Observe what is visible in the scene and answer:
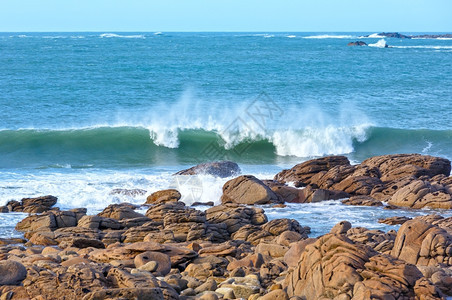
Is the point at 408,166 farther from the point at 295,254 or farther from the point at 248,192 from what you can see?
the point at 295,254

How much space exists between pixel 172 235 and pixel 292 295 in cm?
505

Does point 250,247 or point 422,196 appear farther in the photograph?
point 422,196

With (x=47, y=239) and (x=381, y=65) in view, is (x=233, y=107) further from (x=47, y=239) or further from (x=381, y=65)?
(x=381, y=65)

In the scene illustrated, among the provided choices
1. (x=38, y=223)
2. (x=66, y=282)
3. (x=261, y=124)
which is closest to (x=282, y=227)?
(x=38, y=223)

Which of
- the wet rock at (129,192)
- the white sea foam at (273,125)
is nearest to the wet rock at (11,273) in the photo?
the wet rock at (129,192)

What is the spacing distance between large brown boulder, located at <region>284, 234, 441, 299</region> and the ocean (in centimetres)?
624

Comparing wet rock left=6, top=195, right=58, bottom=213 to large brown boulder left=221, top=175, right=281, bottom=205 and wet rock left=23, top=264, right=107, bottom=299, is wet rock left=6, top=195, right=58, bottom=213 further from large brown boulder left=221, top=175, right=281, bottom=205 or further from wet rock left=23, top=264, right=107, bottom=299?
wet rock left=23, top=264, right=107, bottom=299

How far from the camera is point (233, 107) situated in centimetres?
3512

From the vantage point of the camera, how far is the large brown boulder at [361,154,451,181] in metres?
18.4

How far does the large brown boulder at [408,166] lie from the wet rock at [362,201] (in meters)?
2.07

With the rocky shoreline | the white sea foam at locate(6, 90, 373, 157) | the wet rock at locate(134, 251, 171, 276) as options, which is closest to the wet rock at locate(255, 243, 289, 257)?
the rocky shoreline

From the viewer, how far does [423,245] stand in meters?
9.59

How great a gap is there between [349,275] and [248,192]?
375 inches

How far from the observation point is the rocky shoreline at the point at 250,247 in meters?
7.20
